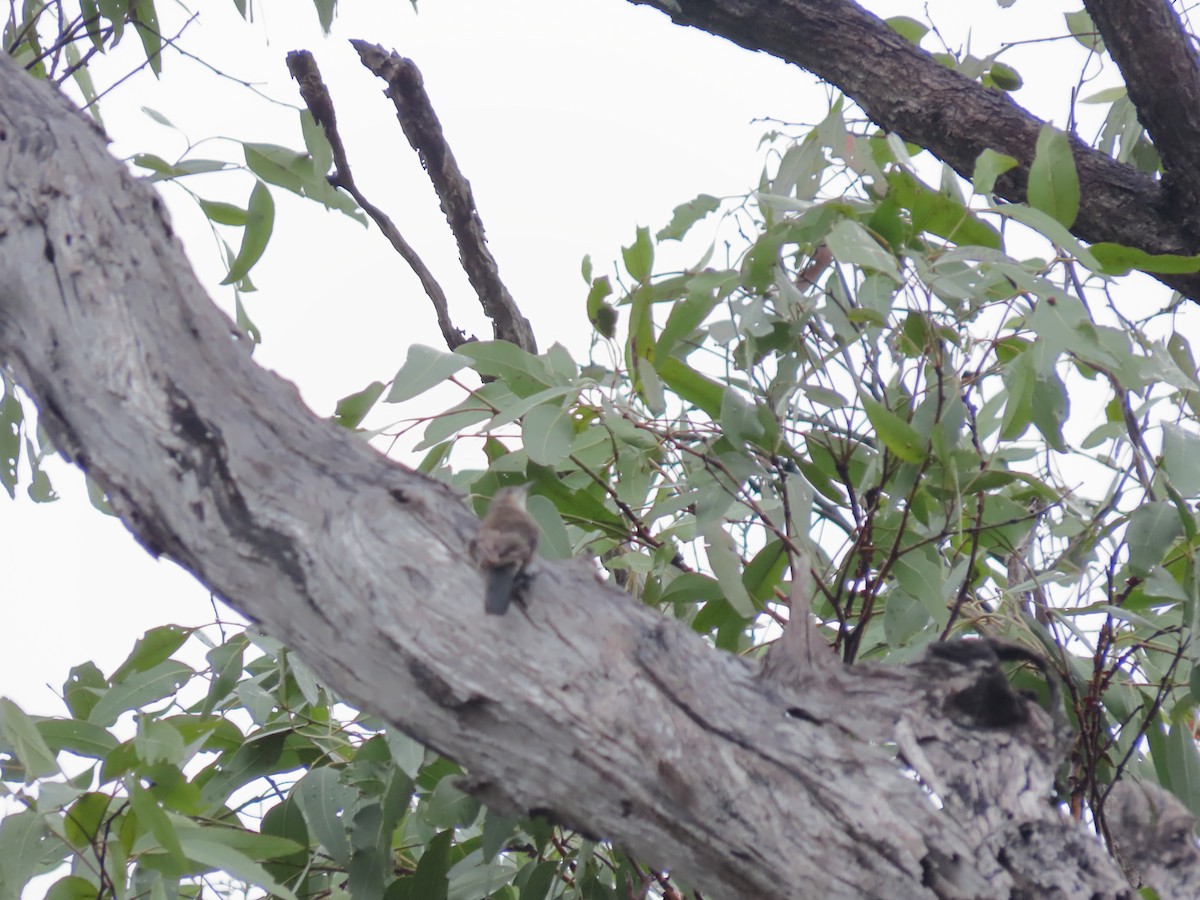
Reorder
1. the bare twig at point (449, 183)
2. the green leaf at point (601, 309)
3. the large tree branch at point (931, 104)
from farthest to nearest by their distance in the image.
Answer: the bare twig at point (449, 183), the large tree branch at point (931, 104), the green leaf at point (601, 309)

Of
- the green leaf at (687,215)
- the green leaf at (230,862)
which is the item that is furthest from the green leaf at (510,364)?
the green leaf at (230,862)

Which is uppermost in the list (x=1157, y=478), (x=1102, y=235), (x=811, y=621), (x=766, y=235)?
(x=1102, y=235)

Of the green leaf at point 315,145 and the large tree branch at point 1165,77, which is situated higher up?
the large tree branch at point 1165,77

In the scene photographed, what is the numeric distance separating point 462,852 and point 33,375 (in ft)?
2.85

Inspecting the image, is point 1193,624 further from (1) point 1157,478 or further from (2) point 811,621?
(2) point 811,621

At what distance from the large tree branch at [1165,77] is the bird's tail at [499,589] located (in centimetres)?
117

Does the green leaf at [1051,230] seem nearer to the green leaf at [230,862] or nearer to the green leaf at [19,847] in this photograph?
the green leaf at [230,862]

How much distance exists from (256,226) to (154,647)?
19.1 inches

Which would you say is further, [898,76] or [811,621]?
[898,76]

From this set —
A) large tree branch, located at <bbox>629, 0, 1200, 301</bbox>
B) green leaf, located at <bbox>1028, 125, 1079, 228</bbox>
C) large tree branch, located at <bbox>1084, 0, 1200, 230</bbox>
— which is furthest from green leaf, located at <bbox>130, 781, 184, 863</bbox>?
large tree branch, located at <bbox>1084, 0, 1200, 230</bbox>

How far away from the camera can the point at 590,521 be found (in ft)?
3.94

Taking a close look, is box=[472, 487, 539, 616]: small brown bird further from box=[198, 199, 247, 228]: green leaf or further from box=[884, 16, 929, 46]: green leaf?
box=[884, 16, 929, 46]: green leaf

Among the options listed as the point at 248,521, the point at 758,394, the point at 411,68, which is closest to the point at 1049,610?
the point at 758,394

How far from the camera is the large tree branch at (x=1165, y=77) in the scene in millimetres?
1428
